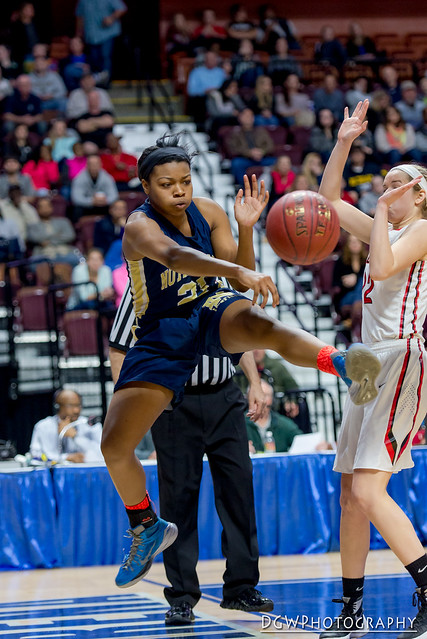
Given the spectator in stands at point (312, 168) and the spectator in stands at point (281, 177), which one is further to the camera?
the spectator in stands at point (312, 168)

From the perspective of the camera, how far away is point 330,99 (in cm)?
1482

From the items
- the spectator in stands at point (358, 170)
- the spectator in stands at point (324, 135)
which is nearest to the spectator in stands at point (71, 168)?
the spectator in stands at point (324, 135)

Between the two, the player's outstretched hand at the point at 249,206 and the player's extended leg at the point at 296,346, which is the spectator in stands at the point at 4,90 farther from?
the player's extended leg at the point at 296,346

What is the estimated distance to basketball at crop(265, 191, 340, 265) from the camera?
4.03 meters

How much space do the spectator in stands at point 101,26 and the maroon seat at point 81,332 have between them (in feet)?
21.4

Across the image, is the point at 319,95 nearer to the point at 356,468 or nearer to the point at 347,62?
the point at 347,62

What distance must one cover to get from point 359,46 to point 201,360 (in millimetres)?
12913

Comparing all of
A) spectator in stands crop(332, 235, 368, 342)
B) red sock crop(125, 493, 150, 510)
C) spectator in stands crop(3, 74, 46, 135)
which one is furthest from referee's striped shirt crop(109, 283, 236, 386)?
spectator in stands crop(3, 74, 46, 135)

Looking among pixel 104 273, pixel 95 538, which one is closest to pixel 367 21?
pixel 104 273

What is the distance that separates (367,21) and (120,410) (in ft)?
51.6

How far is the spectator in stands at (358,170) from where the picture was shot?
523 inches

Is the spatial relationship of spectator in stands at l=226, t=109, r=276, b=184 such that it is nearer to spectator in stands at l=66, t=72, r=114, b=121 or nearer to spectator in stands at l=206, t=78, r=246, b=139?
spectator in stands at l=206, t=78, r=246, b=139

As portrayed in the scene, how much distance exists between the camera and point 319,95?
48.6 ft

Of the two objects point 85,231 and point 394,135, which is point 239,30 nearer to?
point 394,135
